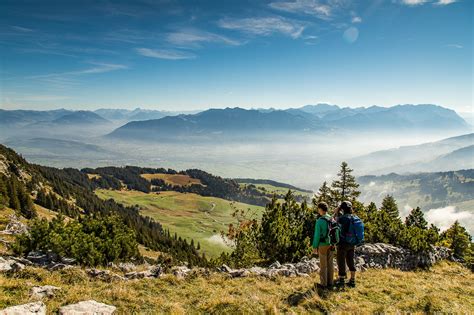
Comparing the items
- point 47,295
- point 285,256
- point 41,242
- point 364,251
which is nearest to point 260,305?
point 47,295

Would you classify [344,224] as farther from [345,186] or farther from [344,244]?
[345,186]

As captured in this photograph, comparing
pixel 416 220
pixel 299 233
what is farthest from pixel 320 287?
pixel 416 220

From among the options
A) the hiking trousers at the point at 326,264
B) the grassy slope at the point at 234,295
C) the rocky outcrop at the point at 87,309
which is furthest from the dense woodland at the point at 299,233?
the rocky outcrop at the point at 87,309

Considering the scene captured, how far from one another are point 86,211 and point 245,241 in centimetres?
10935

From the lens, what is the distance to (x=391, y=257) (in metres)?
22.9

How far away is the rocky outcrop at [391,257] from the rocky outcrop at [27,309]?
1662cm

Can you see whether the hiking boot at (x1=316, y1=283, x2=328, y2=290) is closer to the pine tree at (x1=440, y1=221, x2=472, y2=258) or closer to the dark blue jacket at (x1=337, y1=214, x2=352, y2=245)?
the dark blue jacket at (x1=337, y1=214, x2=352, y2=245)

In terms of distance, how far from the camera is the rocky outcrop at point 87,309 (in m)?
8.91

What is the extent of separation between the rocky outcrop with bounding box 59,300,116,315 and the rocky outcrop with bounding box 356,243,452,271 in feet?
48.8

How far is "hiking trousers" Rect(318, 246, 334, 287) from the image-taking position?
12727mm

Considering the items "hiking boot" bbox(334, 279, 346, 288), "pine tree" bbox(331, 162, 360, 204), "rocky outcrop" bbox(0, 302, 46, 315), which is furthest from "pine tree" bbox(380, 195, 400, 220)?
"rocky outcrop" bbox(0, 302, 46, 315)

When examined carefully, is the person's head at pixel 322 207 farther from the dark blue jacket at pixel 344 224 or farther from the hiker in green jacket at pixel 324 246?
the dark blue jacket at pixel 344 224

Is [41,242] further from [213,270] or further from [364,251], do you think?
[364,251]

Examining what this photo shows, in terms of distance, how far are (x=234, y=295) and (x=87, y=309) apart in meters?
5.72
